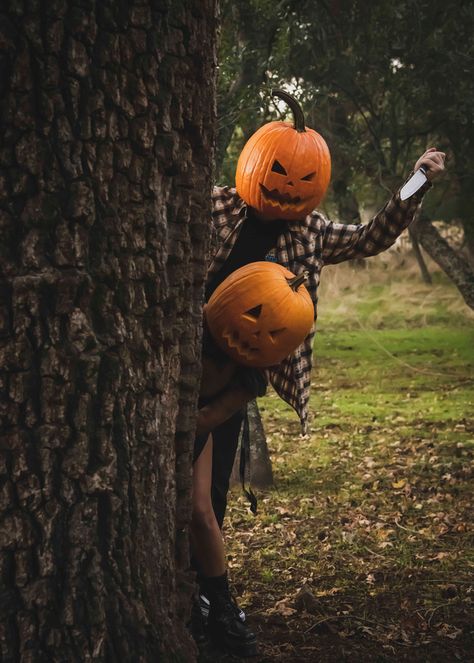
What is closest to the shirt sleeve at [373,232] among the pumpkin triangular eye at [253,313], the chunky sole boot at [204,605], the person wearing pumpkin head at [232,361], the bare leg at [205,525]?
the person wearing pumpkin head at [232,361]

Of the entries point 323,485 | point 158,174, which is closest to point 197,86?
point 158,174

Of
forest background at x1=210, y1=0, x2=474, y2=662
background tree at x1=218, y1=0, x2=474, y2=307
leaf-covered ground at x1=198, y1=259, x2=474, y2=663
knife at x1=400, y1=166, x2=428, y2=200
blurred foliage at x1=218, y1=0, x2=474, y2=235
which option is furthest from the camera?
background tree at x1=218, y1=0, x2=474, y2=307

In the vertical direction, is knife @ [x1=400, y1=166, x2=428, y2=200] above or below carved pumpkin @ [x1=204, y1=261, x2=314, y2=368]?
above

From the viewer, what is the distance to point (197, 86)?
2709mm

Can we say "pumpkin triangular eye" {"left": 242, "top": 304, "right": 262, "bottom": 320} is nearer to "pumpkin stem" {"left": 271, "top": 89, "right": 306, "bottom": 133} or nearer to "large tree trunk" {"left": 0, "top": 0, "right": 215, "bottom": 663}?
"large tree trunk" {"left": 0, "top": 0, "right": 215, "bottom": 663}

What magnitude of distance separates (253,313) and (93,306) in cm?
113

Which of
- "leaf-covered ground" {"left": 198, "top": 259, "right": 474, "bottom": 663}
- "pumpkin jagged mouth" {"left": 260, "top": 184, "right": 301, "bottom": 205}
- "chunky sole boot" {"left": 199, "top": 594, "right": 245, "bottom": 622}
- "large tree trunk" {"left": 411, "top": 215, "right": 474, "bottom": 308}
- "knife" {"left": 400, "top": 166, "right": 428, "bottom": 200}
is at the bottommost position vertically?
"leaf-covered ground" {"left": 198, "top": 259, "right": 474, "bottom": 663}

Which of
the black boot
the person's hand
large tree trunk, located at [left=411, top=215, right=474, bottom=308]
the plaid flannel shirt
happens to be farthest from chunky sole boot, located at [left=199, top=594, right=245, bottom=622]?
large tree trunk, located at [left=411, top=215, right=474, bottom=308]

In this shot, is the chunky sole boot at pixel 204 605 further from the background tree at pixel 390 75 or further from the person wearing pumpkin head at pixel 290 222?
the background tree at pixel 390 75

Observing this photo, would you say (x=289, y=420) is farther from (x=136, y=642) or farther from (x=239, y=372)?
(x=136, y=642)

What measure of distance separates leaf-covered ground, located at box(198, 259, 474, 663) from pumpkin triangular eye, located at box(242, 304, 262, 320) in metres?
1.61

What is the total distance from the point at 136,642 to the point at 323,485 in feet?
14.7

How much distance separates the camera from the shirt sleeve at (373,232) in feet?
12.8

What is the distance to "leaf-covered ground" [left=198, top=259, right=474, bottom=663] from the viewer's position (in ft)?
13.4
